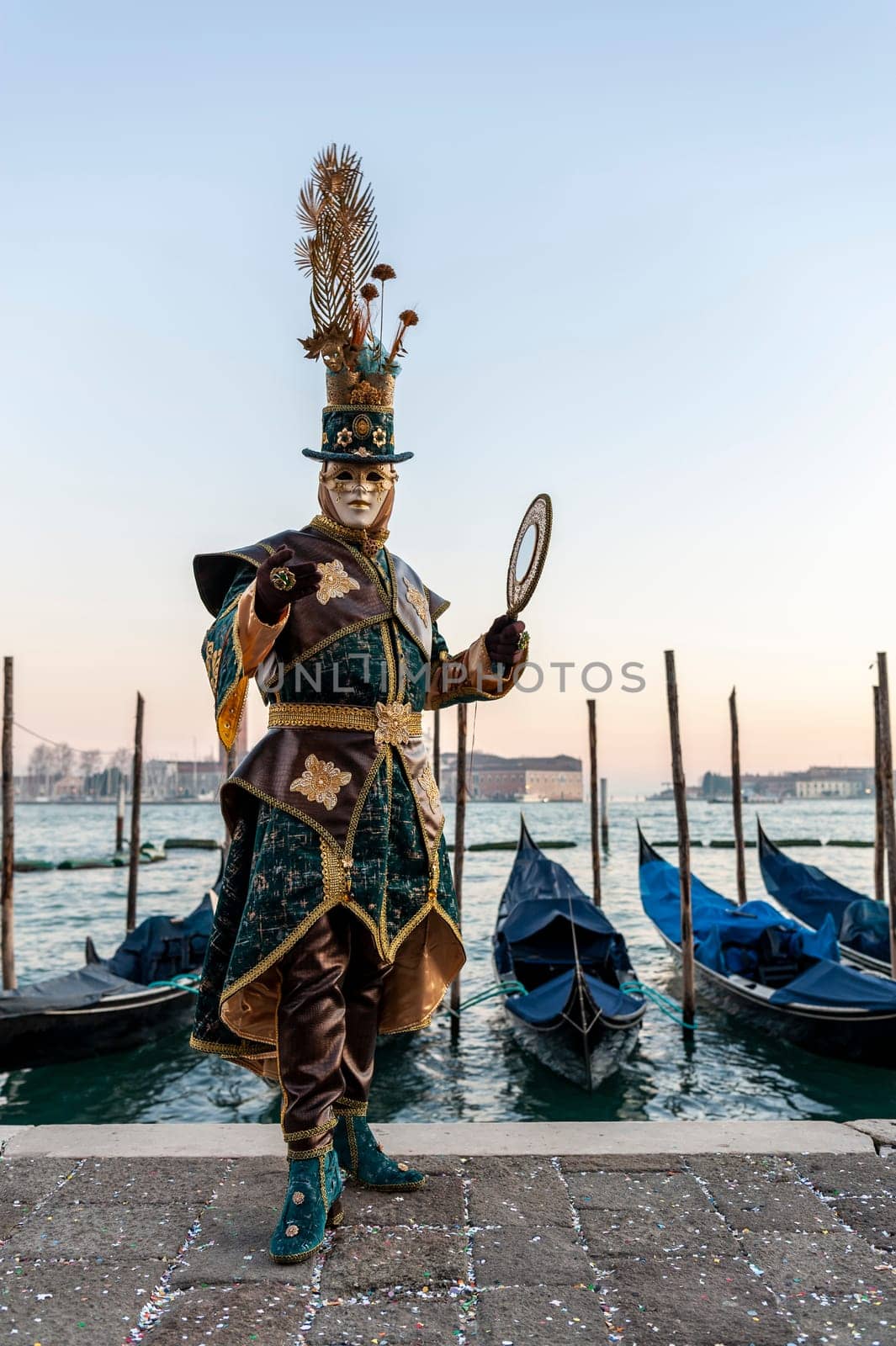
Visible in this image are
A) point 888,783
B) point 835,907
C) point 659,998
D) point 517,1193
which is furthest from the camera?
point 835,907

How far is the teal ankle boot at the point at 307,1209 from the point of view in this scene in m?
2.43

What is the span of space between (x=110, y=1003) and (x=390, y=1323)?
6.75 m

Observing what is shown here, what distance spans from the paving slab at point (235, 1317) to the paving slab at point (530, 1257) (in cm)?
45

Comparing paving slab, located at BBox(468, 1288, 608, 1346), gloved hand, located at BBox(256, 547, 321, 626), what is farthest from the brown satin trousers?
gloved hand, located at BBox(256, 547, 321, 626)

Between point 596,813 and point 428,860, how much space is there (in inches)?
481

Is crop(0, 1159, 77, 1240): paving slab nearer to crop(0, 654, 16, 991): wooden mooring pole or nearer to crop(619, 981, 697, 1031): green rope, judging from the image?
crop(619, 981, 697, 1031): green rope

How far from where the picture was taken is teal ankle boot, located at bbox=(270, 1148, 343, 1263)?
2.43m

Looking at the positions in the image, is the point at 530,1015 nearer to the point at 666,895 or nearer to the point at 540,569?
the point at 666,895

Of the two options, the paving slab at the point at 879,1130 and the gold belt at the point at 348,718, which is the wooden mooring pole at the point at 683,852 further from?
the gold belt at the point at 348,718

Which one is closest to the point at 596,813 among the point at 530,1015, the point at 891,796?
the point at 891,796

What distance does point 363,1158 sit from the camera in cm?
292

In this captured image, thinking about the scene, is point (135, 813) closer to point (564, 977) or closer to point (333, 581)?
point (564, 977)

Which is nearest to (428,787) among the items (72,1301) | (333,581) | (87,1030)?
(333,581)

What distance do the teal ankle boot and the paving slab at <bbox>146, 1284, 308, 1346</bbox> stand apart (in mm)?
125
